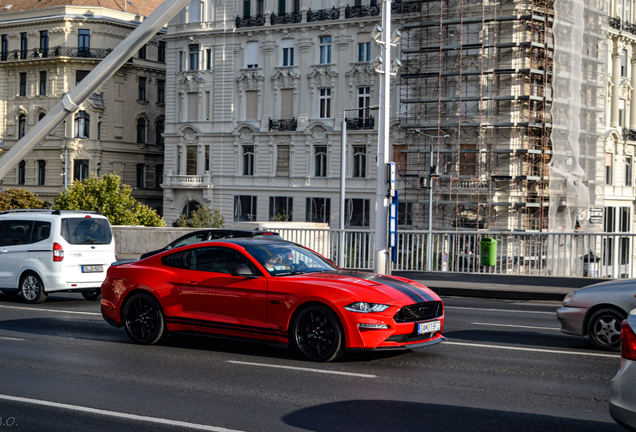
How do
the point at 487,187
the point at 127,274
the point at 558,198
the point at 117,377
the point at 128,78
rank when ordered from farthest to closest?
the point at 128,78, the point at 487,187, the point at 558,198, the point at 127,274, the point at 117,377

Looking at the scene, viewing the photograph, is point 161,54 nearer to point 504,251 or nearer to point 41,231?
point 504,251

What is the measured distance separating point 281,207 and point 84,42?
80.9 ft

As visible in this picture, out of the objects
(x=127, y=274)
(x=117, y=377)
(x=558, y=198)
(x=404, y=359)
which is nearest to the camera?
(x=117, y=377)

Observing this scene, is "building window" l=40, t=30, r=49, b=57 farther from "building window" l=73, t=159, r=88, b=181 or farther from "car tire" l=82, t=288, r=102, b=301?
"car tire" l=82, t=288, r=102, b=301

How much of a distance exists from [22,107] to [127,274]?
6473 centimetres

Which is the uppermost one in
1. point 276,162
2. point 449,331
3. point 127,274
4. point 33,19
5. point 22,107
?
point 33,19

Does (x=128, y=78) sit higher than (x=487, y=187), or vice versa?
(x=128, y=78)

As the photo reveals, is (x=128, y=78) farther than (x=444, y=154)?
Yes

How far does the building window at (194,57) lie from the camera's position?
202 ft

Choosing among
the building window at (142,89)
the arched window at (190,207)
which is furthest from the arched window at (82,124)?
the arched window at (190,207)

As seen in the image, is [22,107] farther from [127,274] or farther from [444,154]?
[127,274]

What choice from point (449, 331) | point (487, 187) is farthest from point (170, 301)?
point (487, 187)

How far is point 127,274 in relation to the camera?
1134 cm

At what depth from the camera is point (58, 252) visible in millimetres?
16484
